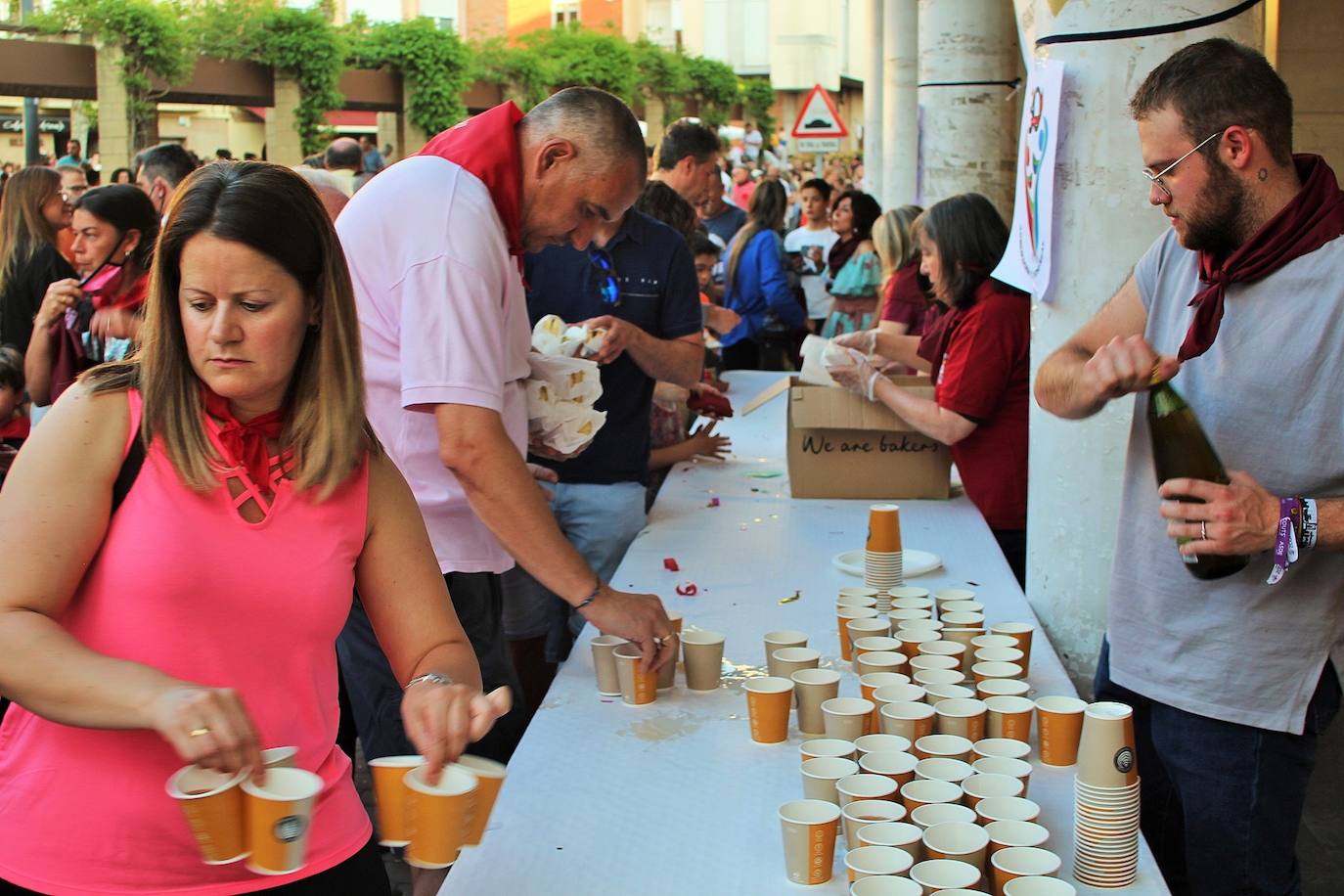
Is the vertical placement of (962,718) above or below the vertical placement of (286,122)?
below

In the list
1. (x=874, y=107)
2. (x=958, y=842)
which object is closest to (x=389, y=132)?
(x=874, y=107)

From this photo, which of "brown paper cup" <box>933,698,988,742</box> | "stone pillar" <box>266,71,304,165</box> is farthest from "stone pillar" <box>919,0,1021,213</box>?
"stone pillar" <box>266,71,304,165</box>

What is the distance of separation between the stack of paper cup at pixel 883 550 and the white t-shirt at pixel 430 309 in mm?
893

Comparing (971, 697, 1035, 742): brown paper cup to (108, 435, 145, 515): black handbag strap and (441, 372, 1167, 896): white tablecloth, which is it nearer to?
(441, 372, 1167, 896): white tablecloth

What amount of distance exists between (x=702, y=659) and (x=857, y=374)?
5.32 ft

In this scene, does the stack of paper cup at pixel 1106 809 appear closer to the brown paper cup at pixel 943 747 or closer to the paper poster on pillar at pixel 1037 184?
the brown paper cup at pixel 943 747

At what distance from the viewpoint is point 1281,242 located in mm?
2125

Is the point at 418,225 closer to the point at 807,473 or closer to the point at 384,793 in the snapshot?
the point at 384,793

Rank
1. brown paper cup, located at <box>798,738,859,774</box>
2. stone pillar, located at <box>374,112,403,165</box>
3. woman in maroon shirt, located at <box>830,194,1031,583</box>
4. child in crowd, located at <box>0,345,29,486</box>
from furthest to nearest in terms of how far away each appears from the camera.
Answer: stone pillar, located at <box>374,112,403,165</box> < child in crowd, located at <box>0,345,29,486</box> < woman in maroon shirt, located at <box>830,194,1031,583</box> < brown paper cup, located at <box>798,738,859,774</box>

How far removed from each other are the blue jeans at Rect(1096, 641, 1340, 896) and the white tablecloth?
267 mm

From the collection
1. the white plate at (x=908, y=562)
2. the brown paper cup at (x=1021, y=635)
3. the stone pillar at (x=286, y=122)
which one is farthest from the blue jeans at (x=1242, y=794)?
the stone pillar at (x=286, y=122)

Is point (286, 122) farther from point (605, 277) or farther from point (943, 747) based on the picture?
point (943, 747)

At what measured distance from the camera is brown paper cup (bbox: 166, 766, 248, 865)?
132 centimetres

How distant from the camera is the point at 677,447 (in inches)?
181
